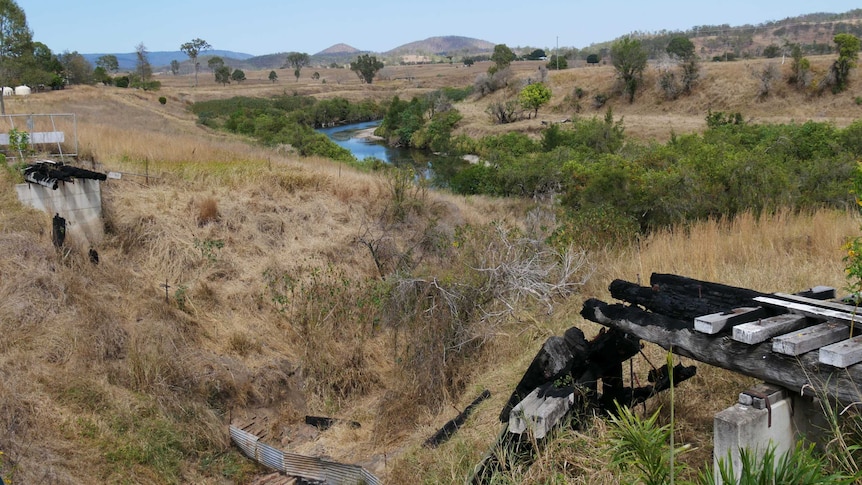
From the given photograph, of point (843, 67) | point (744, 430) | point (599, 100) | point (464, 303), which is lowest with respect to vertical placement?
point (464, 303)

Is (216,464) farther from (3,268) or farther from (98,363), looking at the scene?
(3,268)

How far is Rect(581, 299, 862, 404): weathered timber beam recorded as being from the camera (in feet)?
11.1

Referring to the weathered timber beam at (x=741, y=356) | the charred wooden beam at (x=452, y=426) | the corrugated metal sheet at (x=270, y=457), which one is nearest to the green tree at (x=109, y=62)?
the corrugated metal sheet at (x=270, y=457)

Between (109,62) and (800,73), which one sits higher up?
(109,62)

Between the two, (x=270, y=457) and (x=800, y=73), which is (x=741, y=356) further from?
(x=800, y=73)

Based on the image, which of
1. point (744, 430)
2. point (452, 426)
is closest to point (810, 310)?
point (744, 430)

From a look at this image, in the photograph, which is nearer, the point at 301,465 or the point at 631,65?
the point at 301,465

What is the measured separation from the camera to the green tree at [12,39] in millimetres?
22641

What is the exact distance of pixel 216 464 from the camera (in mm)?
7387

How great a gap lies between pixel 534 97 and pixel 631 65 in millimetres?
7604

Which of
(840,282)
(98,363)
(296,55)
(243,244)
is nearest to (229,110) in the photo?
(243,244)

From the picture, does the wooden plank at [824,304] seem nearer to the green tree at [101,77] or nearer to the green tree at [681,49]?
the green tree at [681,49]

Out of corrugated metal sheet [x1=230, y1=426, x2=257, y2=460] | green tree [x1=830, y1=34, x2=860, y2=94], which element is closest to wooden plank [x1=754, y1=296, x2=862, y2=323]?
corrugated metal sheet [x1=230, y1=426, x2=257, y2=460]

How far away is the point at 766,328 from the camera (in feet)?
11.7
